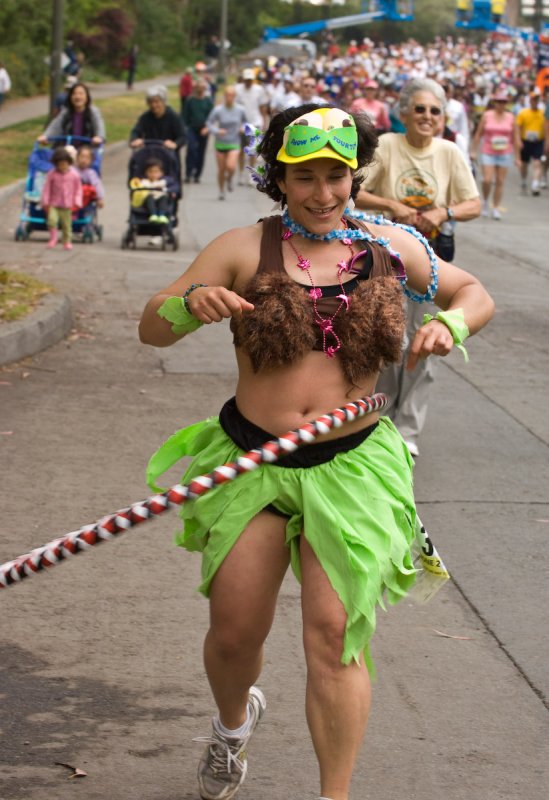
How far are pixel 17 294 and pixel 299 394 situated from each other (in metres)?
8.00

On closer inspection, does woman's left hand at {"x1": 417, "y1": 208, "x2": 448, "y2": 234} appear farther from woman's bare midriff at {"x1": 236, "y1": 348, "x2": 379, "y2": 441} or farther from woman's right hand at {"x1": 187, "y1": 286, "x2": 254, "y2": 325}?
woman's right hand at {"x1": 187, "y1": 286, "x2": 254, "y2": 325}

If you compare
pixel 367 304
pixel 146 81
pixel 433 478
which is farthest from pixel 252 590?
pixel 146 81

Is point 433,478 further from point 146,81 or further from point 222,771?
point 146,81

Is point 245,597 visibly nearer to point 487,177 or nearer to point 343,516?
point 343,516

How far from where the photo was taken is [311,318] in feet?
12.8

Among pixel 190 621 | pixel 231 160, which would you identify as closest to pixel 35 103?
pixel 231 160

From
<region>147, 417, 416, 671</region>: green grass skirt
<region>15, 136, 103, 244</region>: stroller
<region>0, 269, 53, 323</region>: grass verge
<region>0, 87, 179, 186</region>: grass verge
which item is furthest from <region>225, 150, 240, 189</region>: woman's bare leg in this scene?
<region>147, 417, 416, 671</region>: green grass skirt

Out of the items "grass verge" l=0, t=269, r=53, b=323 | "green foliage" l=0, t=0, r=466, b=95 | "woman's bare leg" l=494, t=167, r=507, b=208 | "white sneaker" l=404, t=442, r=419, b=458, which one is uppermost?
"white sneaker" l=404, t=442, r=419, b=458

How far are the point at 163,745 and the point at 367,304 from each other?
151 centimetres

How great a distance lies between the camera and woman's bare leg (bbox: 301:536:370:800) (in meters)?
3.69

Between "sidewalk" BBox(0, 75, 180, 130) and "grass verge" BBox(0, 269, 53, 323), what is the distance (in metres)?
21.9

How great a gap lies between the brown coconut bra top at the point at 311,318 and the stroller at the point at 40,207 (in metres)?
13.3

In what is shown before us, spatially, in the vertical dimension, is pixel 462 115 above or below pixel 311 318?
below

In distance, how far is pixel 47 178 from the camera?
664 inches
